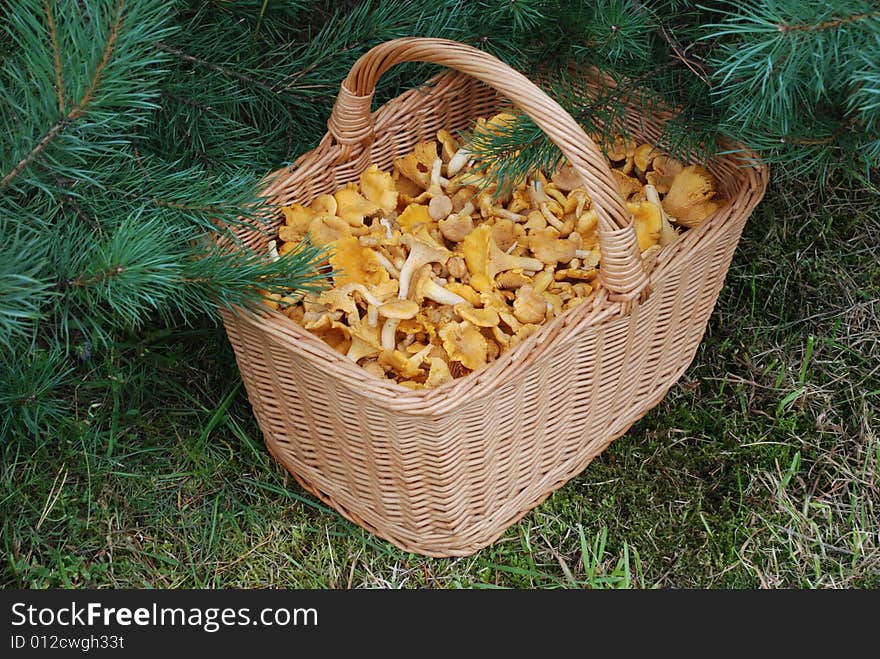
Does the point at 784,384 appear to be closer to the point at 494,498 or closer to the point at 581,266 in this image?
the point at 581,266

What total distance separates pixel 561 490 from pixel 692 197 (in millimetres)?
488

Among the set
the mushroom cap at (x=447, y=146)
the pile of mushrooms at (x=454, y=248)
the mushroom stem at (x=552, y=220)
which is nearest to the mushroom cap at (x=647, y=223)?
the pile of mushrooms at (x=454, y=248)

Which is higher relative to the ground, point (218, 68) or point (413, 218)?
point (218, 68)

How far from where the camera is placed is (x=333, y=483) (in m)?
1.46

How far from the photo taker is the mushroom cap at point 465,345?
1.32m

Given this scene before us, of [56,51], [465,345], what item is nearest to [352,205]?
[465,345]

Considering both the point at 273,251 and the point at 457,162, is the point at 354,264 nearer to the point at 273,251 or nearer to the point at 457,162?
the point at 273,251

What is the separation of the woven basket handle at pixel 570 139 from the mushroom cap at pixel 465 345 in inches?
7.1

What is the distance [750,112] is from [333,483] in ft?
2.49

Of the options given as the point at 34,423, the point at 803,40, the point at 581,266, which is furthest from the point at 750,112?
the point at 34,423

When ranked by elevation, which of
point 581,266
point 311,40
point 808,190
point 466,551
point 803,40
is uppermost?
point 803,40

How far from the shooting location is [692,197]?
5.05ft

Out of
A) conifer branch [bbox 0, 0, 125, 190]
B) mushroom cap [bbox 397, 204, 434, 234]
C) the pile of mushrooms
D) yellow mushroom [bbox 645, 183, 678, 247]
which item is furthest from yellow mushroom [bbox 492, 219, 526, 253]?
conifer branch [bbox 0, 0, 125, 190]

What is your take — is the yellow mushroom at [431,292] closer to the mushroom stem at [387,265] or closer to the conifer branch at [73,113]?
the mushroom stem at [387,265]
